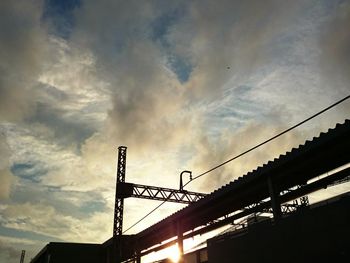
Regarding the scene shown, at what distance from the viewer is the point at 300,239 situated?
36.6 feet

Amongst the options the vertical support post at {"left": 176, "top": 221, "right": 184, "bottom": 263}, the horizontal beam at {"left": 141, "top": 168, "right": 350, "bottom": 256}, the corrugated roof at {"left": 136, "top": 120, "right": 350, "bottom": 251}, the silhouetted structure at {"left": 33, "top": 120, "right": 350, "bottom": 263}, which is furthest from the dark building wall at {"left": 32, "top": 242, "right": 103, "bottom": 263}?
the silhouetted structure at {"left": 33, "top": 120, "right": 350, "bottom": 263}

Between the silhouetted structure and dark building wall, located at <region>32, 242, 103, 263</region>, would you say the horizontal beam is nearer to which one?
the silhouetted structure

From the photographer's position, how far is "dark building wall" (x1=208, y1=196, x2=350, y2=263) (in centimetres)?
998

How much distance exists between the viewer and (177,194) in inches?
1204

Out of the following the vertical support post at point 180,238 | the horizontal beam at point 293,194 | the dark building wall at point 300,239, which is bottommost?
the dark building wall at point 300,239

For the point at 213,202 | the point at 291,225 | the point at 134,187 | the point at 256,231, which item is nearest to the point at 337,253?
the point at 291,225

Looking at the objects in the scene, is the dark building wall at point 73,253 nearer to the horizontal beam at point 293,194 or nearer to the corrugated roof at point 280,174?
the horizontal beam at point 293,194

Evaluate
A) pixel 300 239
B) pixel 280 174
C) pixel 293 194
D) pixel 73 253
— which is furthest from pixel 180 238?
pixel 73 253

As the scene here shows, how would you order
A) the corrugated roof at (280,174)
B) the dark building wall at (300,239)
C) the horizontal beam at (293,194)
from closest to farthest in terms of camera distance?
the dark building wall at (300,239) → the corrugated roof at (280,174) → the horizontal beam at (293,194)

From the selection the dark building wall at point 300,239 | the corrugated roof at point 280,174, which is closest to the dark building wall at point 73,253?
the corrugated roof at point 280,174

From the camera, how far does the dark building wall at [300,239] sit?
998cm

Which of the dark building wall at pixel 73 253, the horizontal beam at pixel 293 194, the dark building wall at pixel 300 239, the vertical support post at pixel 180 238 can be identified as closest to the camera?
the dark building wall at pixel 300 239

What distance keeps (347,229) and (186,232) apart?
16.5 m

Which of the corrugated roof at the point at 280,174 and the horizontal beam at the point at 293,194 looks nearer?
the corrugated roof at the point at 280,174
